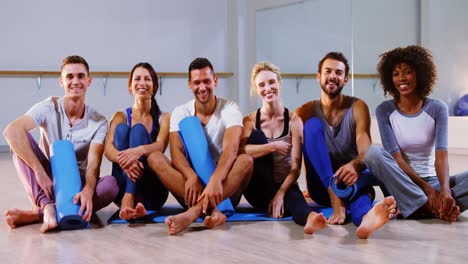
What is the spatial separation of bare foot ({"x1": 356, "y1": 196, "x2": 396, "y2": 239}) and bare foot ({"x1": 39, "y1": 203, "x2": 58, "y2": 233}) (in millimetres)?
1273

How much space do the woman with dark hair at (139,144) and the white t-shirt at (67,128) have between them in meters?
0.07

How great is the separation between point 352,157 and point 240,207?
2.15 feet

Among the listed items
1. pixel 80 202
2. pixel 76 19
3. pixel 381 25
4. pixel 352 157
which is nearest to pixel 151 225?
pixel 80 202

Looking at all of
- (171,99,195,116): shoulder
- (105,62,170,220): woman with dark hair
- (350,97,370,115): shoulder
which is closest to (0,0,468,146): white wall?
(350,97,370,115): shoulder

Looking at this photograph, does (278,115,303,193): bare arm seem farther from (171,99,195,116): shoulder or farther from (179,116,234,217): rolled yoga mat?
(171,99,195,116): shoulder

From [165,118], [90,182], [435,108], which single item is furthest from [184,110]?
[435,108]

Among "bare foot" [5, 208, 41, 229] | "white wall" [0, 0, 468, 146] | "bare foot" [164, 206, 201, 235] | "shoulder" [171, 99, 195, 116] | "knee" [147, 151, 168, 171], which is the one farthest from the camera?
"white wall" [0, 0, 468, 146]

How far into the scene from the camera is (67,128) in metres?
3.00

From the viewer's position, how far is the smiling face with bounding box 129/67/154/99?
122 inches

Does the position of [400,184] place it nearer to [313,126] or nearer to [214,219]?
[313,126]

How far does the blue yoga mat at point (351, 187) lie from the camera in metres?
2.80

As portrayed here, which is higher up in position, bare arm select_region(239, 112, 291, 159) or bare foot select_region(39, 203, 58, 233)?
bare arm select_region(239, 112, 291, 159)

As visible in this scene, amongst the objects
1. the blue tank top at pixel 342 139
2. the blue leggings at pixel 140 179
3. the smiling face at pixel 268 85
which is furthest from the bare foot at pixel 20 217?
the blue tank top at pixel 342 139

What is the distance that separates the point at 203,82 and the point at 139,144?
426mm
